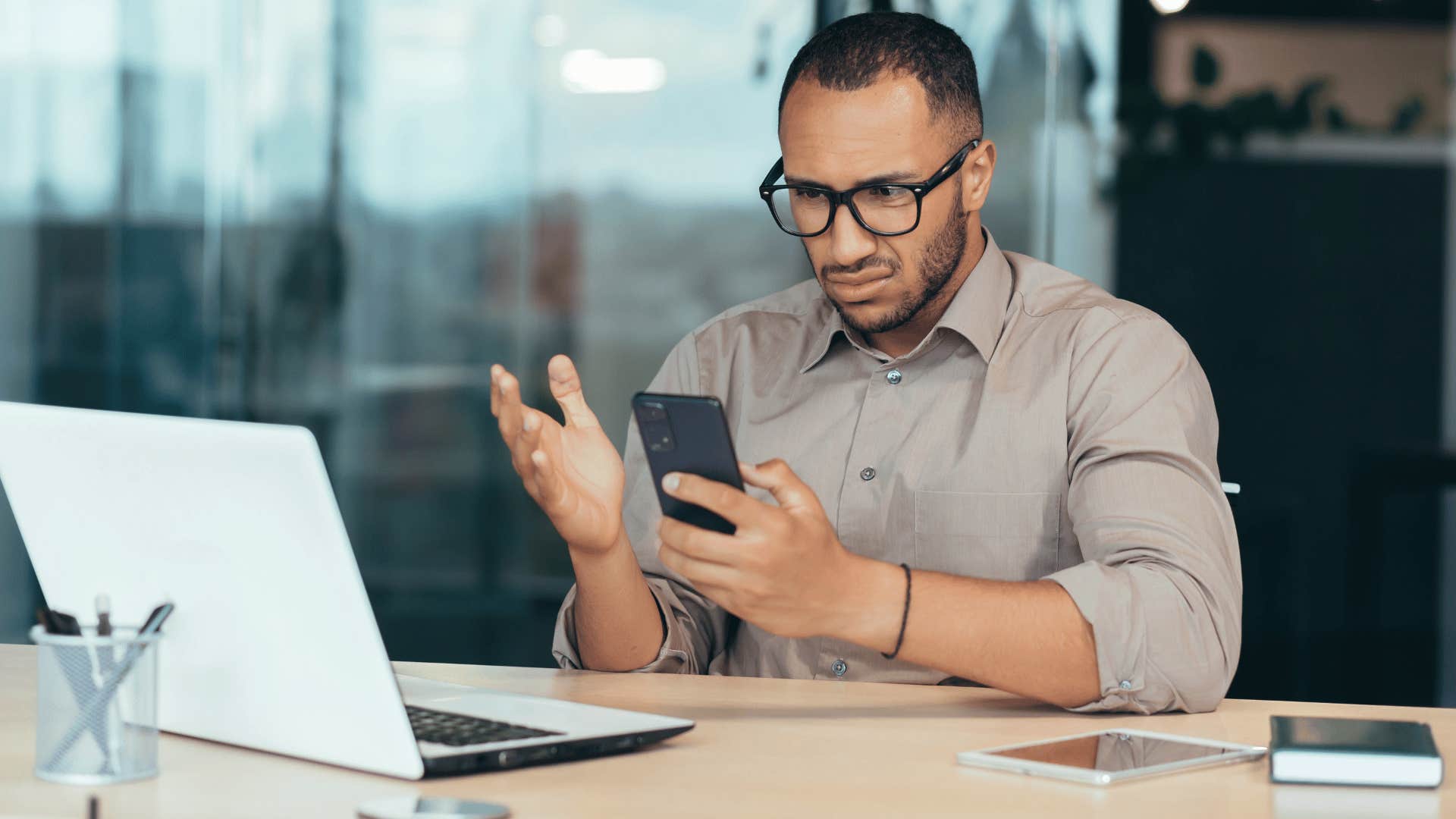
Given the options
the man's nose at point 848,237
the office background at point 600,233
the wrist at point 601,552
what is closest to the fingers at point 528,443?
the wrist at point 601,552

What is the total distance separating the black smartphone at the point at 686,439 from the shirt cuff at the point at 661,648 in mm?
491

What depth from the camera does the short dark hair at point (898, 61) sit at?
5.85 ft

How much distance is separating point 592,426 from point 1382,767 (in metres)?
0.79

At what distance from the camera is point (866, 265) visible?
1.78m

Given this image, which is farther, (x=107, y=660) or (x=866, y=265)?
(x=866, y=265)

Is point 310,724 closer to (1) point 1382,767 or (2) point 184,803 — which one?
(2) point 184,803

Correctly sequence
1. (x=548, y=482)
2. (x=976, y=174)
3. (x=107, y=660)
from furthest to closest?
→ (x=976, y=174) → (x=548, y=482) → (x=107, y=660)

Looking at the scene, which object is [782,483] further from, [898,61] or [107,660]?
[898,61]

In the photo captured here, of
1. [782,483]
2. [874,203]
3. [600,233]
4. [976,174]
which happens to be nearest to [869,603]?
[782,483]

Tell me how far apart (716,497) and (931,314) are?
0.76m

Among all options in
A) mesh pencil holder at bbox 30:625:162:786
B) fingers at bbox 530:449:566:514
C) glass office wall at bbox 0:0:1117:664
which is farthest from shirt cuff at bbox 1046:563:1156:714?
glass office wall at bbox 0:0:1117:664

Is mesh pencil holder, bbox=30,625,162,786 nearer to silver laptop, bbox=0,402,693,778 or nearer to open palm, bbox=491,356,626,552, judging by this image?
silver laptop, bbox=0,402,693,778

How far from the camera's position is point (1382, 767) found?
1.15m

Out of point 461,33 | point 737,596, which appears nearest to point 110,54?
point 461,33
